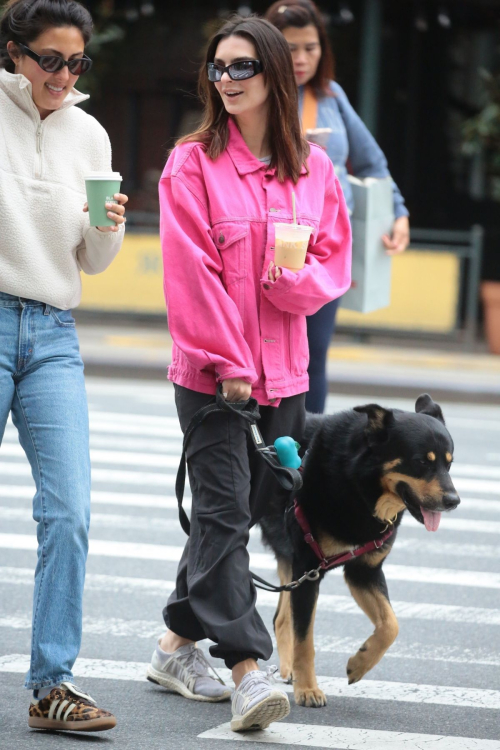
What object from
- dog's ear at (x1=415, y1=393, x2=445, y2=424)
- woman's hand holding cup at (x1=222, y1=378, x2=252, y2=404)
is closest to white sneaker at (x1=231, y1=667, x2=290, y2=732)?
woman's hand holding cup at (x1=222, y1=378, x2=252, y2=404)

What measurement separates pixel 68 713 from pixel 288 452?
3.31 feet

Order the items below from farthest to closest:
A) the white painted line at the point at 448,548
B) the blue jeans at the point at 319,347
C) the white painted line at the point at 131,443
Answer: the white painted line at the point at 131,443, the white painted line at the point at 448,548, the blue jeans at the point at 319,347

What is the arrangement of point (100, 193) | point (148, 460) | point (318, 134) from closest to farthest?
1. point (100, 193)
2. point (318, 134)
3. point (148, 460)

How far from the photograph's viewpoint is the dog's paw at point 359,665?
4.23m

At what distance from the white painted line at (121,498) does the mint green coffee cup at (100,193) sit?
3.82 meters

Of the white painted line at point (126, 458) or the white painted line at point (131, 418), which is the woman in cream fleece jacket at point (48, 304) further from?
the white painted line at point (131, 418)

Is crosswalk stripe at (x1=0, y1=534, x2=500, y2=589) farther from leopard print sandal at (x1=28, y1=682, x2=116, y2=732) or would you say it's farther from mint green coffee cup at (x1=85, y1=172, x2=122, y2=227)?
mint green coffee cup at (x1=85, y1=172, x2=122, y2=227)

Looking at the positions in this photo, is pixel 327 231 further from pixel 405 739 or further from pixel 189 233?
pixel 405 739

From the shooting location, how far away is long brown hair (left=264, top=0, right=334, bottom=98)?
17.2ft

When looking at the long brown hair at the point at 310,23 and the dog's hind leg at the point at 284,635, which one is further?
the long brown hair at the point at 310,23

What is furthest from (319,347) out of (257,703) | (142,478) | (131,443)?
(131,443)

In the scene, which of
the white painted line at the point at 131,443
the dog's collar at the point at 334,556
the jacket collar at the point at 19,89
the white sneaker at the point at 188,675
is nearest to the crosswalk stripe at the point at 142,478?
the white painted line at the point at 131,443

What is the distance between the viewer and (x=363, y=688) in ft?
14.3

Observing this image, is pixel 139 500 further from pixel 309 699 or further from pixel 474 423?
pixel 474 423
